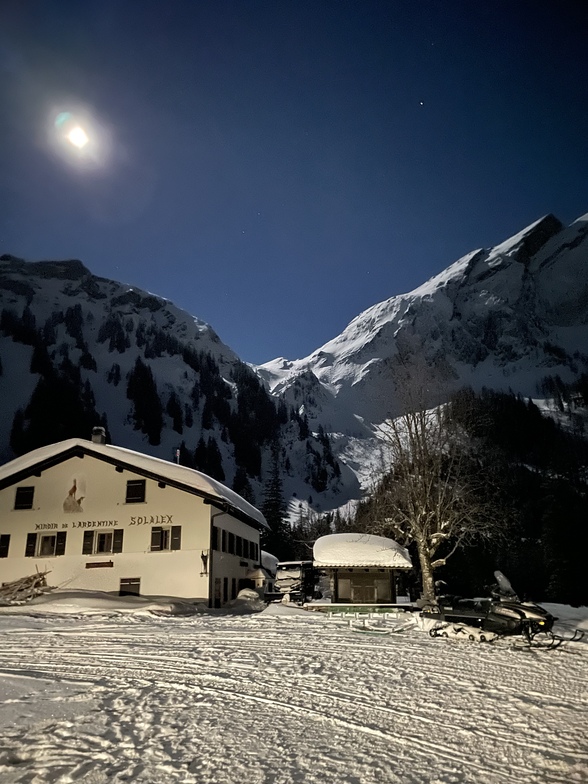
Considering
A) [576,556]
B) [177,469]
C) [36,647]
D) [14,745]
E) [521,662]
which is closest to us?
[14,745]

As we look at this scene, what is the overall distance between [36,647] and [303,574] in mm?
23774

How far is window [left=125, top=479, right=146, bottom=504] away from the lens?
1117 inches

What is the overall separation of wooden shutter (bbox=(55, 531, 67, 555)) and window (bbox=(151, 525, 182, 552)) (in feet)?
14.9

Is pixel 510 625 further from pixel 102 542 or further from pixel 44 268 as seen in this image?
pixel 44 268

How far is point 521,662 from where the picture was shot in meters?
10.5

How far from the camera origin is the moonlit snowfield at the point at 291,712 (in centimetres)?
481

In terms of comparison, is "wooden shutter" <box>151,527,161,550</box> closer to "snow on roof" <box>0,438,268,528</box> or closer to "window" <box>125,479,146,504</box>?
"window" <box>125,479,146,504</box>

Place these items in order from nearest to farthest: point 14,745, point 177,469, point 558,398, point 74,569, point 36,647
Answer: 1. point 14,745
2. point 36,647
3. point 74,569
4. point 177,469
5. point 558,398

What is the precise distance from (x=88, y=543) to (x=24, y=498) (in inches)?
180

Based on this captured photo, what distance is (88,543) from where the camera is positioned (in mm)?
27844

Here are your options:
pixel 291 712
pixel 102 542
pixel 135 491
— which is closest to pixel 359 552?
pixel 135 491

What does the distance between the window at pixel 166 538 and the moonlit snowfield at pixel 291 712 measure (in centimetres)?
1445

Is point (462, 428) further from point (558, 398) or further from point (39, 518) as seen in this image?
point (558, 398)

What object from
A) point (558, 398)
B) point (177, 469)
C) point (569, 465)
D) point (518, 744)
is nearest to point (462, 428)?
point (177, 469)
